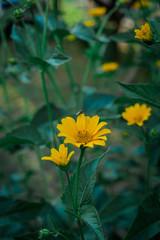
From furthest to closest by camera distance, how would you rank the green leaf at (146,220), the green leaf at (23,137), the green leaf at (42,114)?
the green leaf at (42,114), the green leaf at (23,137), the green leaf at (146,220)

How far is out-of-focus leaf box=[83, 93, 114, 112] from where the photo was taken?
0.74 metres

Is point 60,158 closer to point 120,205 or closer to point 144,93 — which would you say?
point 144,93

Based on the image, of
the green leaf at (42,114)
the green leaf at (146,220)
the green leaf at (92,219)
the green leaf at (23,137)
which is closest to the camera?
the green leaf at (92,219)

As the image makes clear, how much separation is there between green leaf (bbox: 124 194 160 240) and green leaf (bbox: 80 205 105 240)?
0.38 feet

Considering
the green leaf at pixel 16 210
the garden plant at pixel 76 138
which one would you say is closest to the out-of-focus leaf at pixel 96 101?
the garden plant at pixel 76 138

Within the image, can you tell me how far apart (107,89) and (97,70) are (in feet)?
1.84

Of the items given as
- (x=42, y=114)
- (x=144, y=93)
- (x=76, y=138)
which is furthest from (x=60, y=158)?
(x=42, y=114)

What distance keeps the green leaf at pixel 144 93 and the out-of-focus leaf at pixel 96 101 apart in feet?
0.99

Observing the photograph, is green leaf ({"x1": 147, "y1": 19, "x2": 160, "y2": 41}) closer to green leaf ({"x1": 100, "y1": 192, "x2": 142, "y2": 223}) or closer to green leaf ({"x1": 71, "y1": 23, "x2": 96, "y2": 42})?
green leaf ({"x1": 71, "y1": 23, "x2": 96, "y2": 42})

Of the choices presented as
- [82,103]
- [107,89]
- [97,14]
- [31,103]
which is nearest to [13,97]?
[31,103]

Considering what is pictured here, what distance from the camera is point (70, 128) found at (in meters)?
0.38

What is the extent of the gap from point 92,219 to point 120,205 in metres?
0.33

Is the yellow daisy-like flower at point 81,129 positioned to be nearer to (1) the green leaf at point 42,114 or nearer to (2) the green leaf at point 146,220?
(2) the green leaf at point 146,220

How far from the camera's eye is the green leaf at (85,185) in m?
0.38
